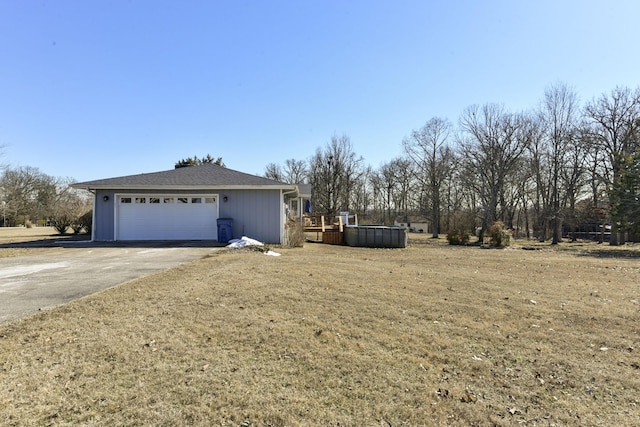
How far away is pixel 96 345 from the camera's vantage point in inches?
139

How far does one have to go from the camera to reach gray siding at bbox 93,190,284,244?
580 inches

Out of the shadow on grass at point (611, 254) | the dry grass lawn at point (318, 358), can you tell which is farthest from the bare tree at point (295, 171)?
the dry grass lawn at point (318, 358)

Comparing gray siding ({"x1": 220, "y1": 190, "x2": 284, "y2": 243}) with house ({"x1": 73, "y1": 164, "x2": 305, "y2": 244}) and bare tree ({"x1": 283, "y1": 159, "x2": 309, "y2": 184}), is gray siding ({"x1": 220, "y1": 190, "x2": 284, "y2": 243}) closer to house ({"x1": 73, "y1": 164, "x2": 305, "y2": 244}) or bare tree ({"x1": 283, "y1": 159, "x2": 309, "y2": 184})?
house ({"x1": 73, "y1": 164, "x2": 305, "y2": 244})

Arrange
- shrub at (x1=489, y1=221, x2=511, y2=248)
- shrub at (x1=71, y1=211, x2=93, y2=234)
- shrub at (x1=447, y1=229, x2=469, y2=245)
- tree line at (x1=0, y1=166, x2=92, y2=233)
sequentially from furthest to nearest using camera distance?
tree line at (x1=0, y1=166, x2=92, y2=233) < shrub at (x1=447, y1=229, x2=469, y2=245) < shrub at (x1=71, y1=211, x2=93, y2=234) < shrub at (x1=489, y1=221, x2=511, y2=248)

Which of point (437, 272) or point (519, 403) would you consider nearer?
point (519, 403)

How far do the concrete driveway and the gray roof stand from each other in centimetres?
263

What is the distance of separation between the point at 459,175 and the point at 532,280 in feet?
85.0

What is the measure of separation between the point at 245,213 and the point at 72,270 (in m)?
7.49

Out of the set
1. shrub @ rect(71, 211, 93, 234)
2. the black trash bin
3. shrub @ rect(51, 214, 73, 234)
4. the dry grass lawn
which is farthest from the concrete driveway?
shrub @ rect(51, 214, 73, 234)

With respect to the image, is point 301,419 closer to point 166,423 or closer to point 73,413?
point 166,423

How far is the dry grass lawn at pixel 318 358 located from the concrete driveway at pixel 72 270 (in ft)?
2.21

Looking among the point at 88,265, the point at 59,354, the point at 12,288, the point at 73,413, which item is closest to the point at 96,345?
the point at 59,354

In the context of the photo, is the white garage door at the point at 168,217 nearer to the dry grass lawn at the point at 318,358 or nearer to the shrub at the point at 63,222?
the shrub at the point at 63,222

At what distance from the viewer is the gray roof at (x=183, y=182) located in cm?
1426
